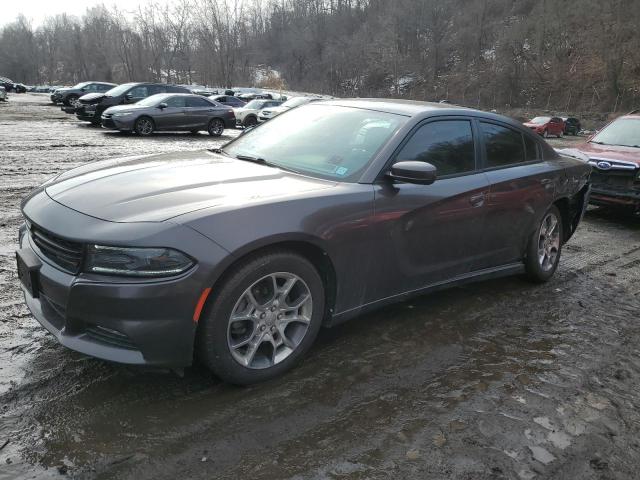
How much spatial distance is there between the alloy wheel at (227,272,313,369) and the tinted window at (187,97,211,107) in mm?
16003

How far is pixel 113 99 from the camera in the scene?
19438 millimetres

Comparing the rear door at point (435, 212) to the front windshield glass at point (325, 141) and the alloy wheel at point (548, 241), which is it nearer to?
the front windshield glass at point (325, 141)

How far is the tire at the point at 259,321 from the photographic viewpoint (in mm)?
2699

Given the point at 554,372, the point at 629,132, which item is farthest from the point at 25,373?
the point at 629,132

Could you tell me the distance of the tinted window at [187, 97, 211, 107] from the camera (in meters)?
17.8

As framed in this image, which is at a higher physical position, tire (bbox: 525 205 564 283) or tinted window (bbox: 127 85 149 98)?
tinted window (bbox: 127 85 149 98)

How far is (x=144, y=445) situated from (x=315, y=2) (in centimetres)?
11148

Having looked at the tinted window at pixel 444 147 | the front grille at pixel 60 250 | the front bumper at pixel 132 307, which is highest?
the tinted window at pixel 444 147

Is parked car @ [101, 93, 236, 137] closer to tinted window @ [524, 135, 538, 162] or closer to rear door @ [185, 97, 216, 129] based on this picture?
rear door @ [185, 97, 216, 129]

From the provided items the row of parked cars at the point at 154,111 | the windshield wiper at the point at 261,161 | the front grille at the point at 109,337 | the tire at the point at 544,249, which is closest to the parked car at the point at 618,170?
the tire at the point at 544,249

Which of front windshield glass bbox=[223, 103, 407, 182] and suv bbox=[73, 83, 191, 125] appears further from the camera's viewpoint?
suv bbox=[73, 83, 191, 125]

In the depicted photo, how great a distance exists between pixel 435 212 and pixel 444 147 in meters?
0.59

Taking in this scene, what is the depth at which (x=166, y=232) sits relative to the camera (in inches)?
100

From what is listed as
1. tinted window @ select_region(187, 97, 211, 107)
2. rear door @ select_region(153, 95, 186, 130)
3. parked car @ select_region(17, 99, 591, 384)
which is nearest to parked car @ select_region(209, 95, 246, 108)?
tinted window @ select_region(187, 97, 211, 107)
